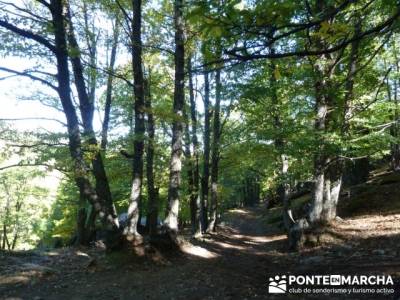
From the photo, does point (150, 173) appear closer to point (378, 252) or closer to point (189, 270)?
point (189, 270)

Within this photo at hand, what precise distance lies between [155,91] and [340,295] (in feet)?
44.2

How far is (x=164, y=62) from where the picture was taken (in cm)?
1853

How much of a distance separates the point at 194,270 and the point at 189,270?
0.44 ft

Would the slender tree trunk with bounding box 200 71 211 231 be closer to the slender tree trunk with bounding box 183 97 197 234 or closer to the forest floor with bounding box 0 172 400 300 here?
the slender tree trunk with bounding box 183 97 197 234

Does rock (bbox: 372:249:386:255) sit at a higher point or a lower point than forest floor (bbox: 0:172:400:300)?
higher

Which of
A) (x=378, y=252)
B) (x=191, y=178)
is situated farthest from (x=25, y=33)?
(x=191, y=178)

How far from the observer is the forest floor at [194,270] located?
737cm

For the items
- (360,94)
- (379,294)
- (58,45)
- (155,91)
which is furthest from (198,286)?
(155,91)

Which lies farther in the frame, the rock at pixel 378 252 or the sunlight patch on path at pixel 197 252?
the sunlight patch on path at pixel 197 252

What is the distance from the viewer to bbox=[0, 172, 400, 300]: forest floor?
7367 millimetres

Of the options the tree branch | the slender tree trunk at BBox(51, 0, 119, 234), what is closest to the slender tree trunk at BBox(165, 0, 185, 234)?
the slender tree trunk at BBox(51, 0, 119, 234)

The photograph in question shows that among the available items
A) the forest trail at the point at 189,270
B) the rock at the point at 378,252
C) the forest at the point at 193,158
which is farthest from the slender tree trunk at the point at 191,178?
the rock at the point at 378,252

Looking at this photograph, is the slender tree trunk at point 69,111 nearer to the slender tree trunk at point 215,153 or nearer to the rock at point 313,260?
the rock at point 313,260

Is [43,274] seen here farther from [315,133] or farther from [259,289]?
[315,133]
